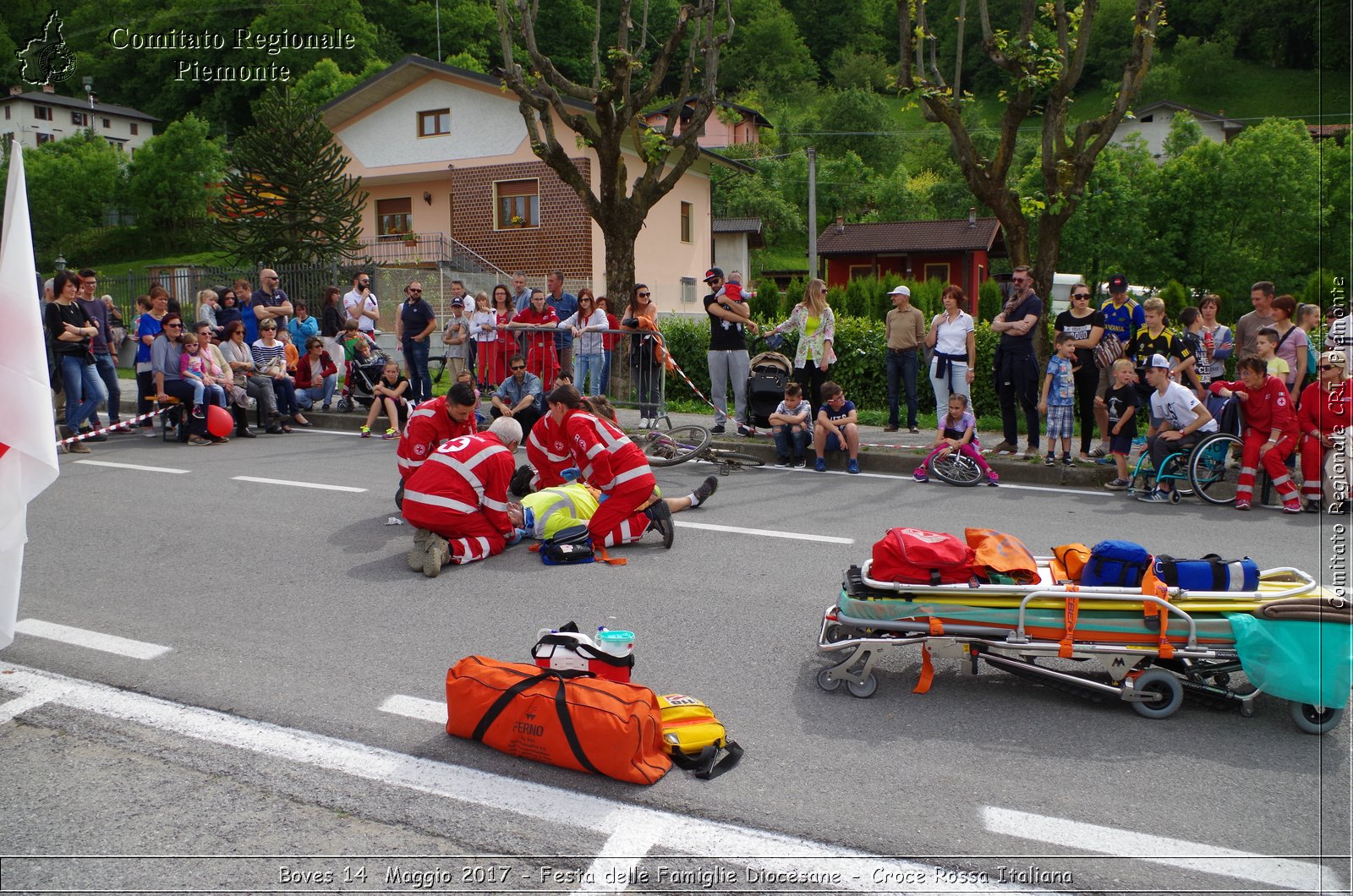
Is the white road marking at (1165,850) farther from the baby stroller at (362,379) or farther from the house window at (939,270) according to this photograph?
the house window at (939,270)

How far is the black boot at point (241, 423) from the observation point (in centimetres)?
1496

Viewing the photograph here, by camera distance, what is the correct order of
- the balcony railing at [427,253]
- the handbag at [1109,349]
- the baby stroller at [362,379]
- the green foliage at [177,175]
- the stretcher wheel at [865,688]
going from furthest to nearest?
the green foliage at [177,175] < the balcony railing at [427,253] < the baby stroller at [362,379] < the handbag at [1109,349] < the stretcher wheel at [865,688]

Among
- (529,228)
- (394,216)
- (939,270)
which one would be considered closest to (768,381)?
(529,228)

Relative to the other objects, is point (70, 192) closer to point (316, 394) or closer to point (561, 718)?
point (316, 394)

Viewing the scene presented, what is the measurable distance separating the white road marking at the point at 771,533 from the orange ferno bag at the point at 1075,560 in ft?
9.34

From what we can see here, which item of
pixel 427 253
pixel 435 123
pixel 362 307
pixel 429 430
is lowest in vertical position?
pixel 429 430

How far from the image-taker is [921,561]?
5.56 metres

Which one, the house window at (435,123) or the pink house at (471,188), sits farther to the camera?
the house window at (435,123)

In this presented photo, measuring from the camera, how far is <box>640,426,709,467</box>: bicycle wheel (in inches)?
491

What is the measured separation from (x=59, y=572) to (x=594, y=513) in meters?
4.12

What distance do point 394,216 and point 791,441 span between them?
1256 inches

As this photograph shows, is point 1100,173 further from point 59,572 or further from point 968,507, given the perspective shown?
point 59,572

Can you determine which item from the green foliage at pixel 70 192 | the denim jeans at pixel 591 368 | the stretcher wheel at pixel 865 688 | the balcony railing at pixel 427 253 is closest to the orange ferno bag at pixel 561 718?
the stretcher wheel at pixel 865 688

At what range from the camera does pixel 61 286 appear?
13.4 metres
